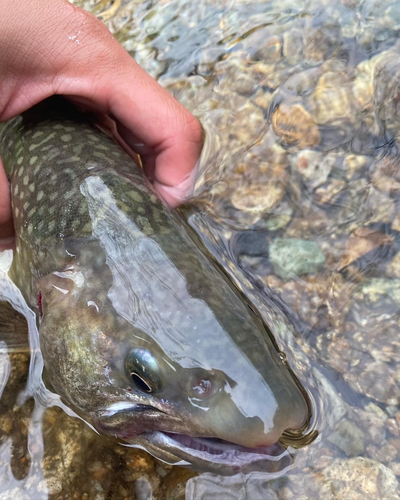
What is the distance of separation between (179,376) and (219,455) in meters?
0.47

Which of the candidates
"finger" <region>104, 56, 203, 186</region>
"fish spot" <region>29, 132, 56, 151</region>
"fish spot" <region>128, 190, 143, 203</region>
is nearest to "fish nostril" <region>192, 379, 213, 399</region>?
"fish spot" <region>128, 190, 143, 203</region>

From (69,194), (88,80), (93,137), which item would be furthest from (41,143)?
(69,194)

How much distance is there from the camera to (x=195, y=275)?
2605 mm

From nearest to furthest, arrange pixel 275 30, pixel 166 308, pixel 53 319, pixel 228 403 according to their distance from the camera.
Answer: pixel 228 403, pixel 166 308, pixel 53 319, pixel 275 30

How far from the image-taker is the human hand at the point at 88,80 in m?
3.38

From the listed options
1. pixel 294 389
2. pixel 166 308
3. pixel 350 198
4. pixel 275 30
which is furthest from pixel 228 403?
pixel 275 30

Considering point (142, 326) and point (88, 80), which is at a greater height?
point (88, 80)

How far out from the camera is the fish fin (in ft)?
11.0

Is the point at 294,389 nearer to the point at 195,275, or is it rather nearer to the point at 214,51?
the point at 195,275

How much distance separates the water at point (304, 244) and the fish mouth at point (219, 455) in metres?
0.08

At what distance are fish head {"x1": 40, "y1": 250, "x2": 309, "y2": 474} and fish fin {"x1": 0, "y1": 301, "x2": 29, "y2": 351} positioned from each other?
0.68m

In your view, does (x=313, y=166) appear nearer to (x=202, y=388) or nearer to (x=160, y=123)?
(x=160, y=123)

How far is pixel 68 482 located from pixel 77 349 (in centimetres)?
87

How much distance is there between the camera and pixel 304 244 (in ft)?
9.88
